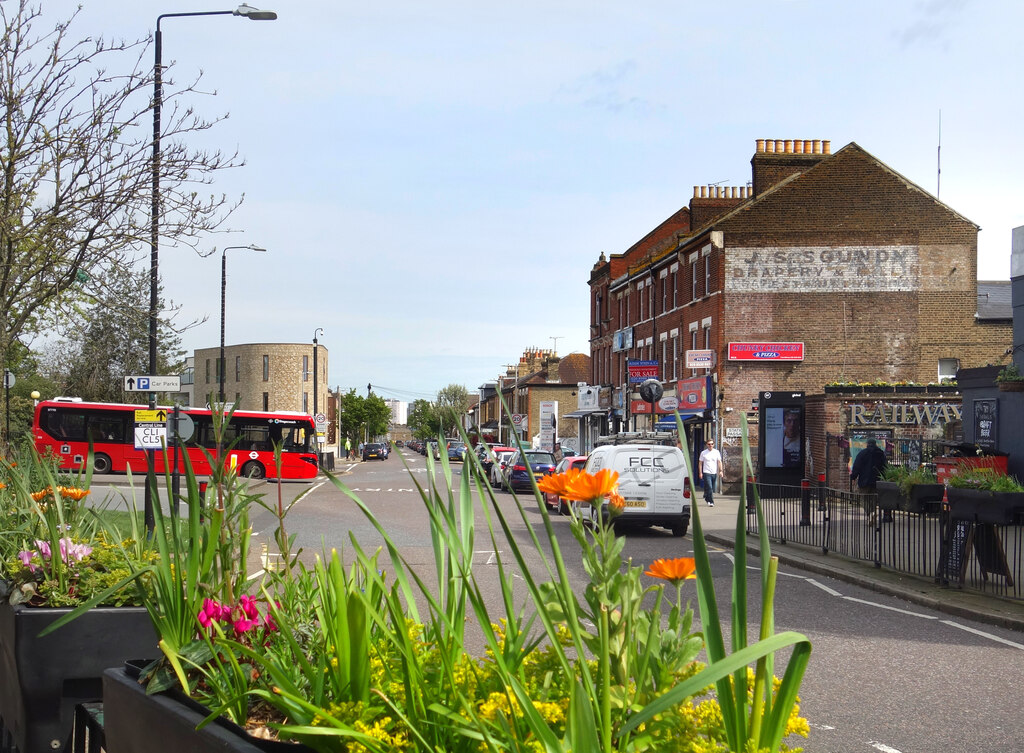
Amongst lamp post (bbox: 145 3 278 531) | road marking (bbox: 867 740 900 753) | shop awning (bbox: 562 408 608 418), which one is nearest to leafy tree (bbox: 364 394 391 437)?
shop awning (bbox: 562 408 608 418)

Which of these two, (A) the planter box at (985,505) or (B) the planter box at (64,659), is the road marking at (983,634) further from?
(B) the planter box at (64,659)

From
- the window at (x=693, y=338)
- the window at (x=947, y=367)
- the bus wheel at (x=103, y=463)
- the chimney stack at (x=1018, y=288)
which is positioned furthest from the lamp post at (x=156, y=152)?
the window at (x=947, y=367)

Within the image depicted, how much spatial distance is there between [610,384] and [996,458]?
36.4 m

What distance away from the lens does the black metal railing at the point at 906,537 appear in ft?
36.9

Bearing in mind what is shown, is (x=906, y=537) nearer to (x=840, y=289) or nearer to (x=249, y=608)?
(x=249, y=608)

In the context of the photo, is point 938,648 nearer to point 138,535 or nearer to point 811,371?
point 138,535

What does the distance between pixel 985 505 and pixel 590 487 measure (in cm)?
1002

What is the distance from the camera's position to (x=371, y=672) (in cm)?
240

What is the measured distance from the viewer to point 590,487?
6.95ft

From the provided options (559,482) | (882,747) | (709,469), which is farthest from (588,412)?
(559,482)

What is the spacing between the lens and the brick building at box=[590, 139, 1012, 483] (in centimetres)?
3541

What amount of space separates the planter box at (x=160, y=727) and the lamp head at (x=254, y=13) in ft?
51.3

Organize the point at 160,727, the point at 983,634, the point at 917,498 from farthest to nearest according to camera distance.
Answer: the point at 917,498 < the point at 983,634 < the point at 160,727

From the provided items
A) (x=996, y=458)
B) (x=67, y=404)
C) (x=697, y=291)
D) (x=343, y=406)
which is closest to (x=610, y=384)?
(x=697, y=291)
